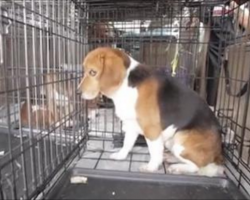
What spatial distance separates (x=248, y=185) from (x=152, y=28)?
125 centimetres

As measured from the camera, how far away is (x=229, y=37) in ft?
5.80

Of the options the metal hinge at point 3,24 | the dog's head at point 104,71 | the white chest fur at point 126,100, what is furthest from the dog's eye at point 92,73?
the metal hinge at point 3,24

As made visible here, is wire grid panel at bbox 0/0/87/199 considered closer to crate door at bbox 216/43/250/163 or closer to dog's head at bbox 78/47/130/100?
dog's head at bbox 78/47/130/100

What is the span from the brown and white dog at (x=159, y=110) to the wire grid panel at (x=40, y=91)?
0.64ft

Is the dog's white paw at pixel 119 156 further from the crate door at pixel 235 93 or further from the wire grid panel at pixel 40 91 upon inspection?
the crate door at pixel 235 93

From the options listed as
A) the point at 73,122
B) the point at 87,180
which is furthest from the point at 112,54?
the point at 87,180

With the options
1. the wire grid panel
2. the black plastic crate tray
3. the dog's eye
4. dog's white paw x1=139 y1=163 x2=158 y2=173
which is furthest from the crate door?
the wire grid panel

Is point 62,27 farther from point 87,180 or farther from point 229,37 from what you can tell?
point 229,37

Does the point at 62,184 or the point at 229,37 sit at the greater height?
the point at 229,37

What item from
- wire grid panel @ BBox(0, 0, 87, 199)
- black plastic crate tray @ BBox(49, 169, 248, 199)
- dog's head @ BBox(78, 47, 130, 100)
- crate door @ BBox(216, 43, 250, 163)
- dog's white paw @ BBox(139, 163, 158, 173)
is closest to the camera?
wire grid panel @ BBox(0, 0, 87, 199)

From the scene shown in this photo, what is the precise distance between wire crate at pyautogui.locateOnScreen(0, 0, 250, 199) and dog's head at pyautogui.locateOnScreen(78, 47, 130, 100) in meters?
0.16

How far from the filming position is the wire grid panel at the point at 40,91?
986mm

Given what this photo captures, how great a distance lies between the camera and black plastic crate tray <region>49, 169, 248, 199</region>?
1160 millimetres

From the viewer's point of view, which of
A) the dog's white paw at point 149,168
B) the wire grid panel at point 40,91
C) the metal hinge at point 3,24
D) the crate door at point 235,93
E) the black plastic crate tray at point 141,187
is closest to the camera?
the metal hinge at point 3,24
